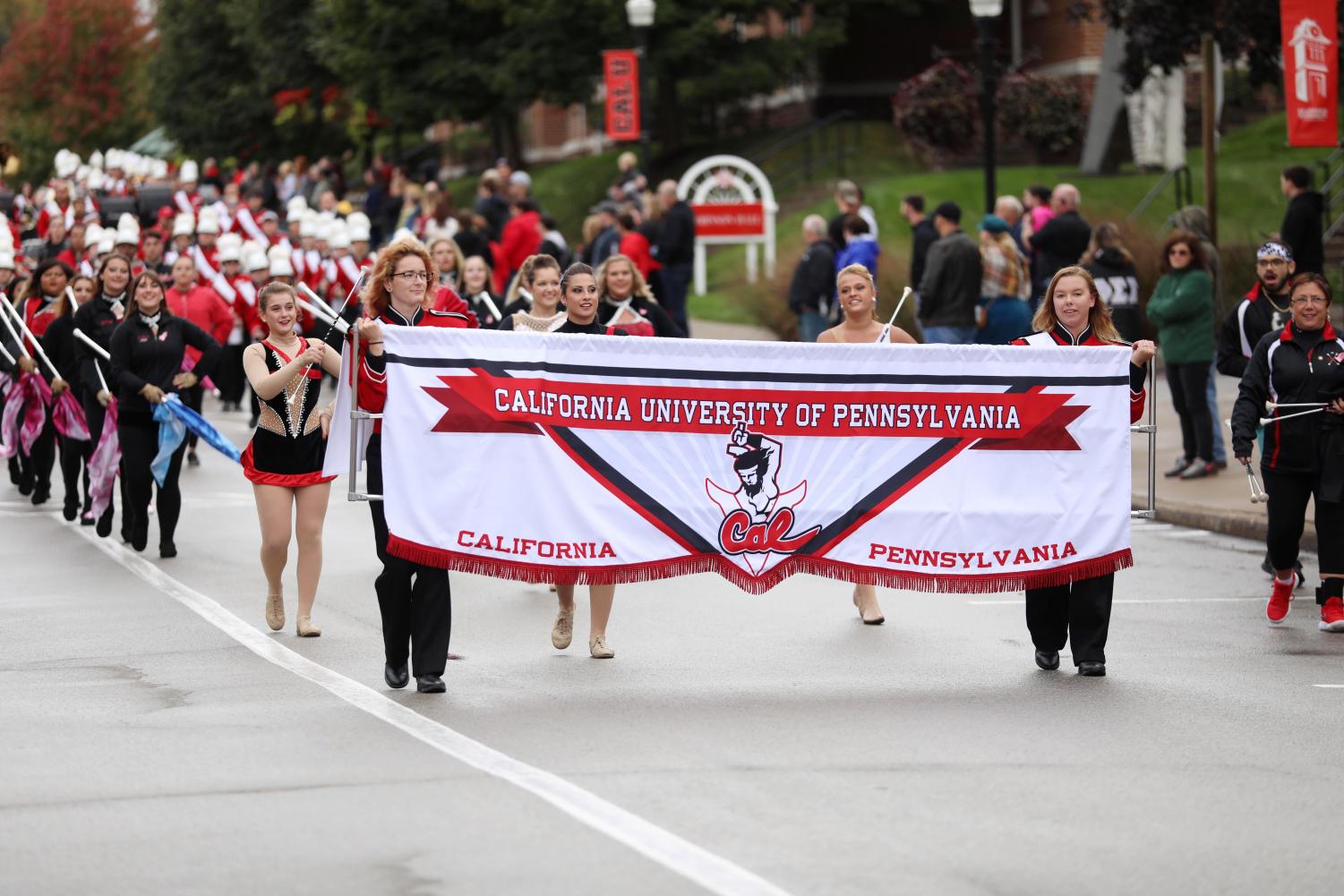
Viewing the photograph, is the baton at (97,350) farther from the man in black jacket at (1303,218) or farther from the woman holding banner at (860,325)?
the man in black jacket at (1303,218)

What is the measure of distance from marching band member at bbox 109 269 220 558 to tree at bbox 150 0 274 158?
49.0 metres

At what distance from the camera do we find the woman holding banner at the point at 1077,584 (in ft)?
32.8

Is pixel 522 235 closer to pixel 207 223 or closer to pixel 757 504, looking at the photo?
pixel 207 223

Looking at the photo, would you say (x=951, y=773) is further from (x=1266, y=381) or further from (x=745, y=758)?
(x=1266, y=381)

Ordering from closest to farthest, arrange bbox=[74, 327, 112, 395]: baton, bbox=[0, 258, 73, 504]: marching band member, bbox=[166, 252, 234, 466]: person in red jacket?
bbox=[74, 327, 112, 395]: baton < bbox=[0, 258, 73, 504]: marching band member < bbox=[166, 252, 234, 466]: person in red jacket

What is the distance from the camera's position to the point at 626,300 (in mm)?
13281

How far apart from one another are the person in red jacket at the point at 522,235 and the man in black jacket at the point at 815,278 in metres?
3.40

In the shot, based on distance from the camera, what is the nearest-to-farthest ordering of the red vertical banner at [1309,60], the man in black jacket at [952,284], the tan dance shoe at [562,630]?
the tan dance shoe at [562,630], the red vertical banner at [1309,60], the man in black jacket at [952,284]

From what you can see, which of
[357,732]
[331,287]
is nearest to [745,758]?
[357,732]

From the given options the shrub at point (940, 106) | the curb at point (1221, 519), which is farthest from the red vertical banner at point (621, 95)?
the curb at point (1221, 519)

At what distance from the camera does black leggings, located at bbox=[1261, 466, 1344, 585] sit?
38.2 ft

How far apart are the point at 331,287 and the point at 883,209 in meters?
12.6

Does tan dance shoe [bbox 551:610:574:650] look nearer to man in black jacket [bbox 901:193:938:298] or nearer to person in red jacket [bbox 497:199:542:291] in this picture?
man in black jacket [bbox 901:193:938:298]

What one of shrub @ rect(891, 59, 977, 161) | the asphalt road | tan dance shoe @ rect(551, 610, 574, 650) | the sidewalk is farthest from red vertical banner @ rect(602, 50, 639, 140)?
tan dance shoe @ rect(551, 610, 574, 650)
